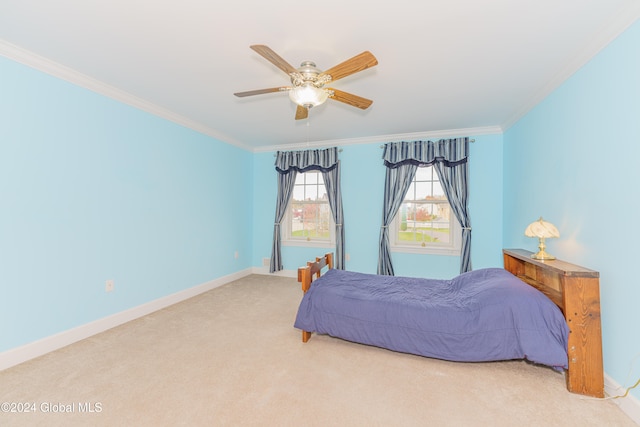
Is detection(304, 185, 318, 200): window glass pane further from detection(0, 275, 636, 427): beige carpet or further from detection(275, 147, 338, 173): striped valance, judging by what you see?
detection(0, 275, 636, 427): beige carpet

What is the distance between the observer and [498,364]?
2.30 metres

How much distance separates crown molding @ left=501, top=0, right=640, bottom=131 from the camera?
5.75 feet

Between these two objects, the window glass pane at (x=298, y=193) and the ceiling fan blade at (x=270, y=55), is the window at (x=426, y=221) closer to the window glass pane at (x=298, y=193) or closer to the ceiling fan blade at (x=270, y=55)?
the window glass pane at (x=298, y=193)

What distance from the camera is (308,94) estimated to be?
2027 millimetres

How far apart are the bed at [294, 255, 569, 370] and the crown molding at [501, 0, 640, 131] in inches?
73.0

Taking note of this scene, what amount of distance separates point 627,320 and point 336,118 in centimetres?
332

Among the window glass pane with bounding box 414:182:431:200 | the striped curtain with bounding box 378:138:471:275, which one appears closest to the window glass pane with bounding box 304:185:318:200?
the striped curtain with bounding box 378:138:471:275

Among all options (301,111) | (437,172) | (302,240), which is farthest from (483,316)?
(302,240)

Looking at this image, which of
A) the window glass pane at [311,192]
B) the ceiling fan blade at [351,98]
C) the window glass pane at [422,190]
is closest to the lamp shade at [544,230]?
the ceiling fan blade at [351,98]

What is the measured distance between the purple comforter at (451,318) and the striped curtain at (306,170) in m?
2.00

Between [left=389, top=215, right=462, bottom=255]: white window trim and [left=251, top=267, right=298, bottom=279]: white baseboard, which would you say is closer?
[left=389, top=215, right=462, bottom=255]: white window trim

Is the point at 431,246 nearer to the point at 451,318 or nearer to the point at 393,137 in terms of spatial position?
the point at 393,137

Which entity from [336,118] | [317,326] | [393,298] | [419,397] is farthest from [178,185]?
[419,397]

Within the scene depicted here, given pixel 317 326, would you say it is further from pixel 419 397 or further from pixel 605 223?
pixel 605 223
